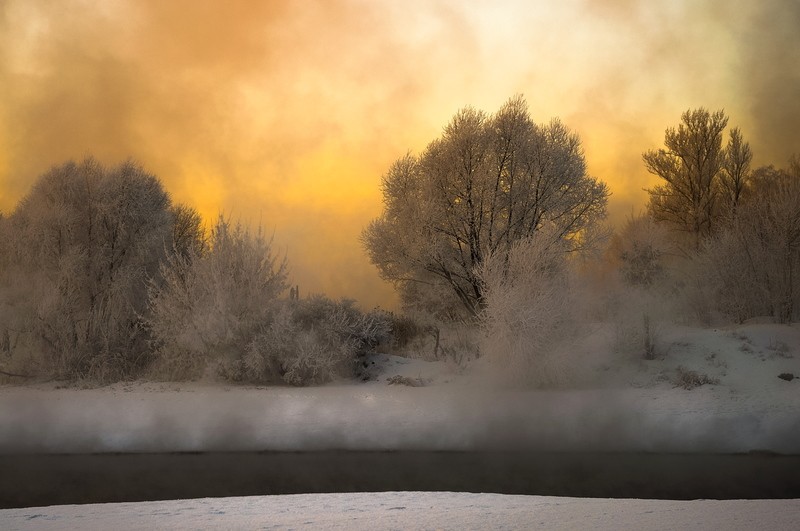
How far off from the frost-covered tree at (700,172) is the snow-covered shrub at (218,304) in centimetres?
1925

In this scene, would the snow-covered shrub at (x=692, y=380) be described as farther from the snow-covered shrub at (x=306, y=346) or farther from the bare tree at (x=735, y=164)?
the bare tree at (x=735, y=164)

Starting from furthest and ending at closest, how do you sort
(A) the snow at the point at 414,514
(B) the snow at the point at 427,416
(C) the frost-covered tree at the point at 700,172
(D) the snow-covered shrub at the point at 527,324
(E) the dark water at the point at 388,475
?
(C) the frost-covered tree at the point at 700,172 → (D) the snow-covered shrub at the point at 527,324 → (B) the snow at the point at 427,416 → (E) the dark water at the point at 388,475 → (A) the snow at the point at 414,514

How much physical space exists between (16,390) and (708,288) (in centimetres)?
1640

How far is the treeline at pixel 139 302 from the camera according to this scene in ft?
44.8

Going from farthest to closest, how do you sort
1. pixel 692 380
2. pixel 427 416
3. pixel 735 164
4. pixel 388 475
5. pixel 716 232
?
pixel 735 164
pixel 716 232
pixel 692 380
pixel 427 416
pixel 388 475

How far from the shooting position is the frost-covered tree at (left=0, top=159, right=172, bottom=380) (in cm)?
1512

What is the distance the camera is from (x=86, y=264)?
1667 cm

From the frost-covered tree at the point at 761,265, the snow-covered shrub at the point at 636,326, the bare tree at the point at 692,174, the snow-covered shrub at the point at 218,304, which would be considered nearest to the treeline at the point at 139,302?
the snow-covered shrub at the point at 218,304

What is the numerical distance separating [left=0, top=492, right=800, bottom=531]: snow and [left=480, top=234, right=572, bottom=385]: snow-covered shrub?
562cm

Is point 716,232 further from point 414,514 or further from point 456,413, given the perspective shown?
point 414,514

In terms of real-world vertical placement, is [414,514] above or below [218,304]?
below

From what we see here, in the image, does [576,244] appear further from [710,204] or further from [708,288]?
[710,204]

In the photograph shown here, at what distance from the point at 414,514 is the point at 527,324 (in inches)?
270

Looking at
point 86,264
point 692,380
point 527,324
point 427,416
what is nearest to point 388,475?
point 427,416
